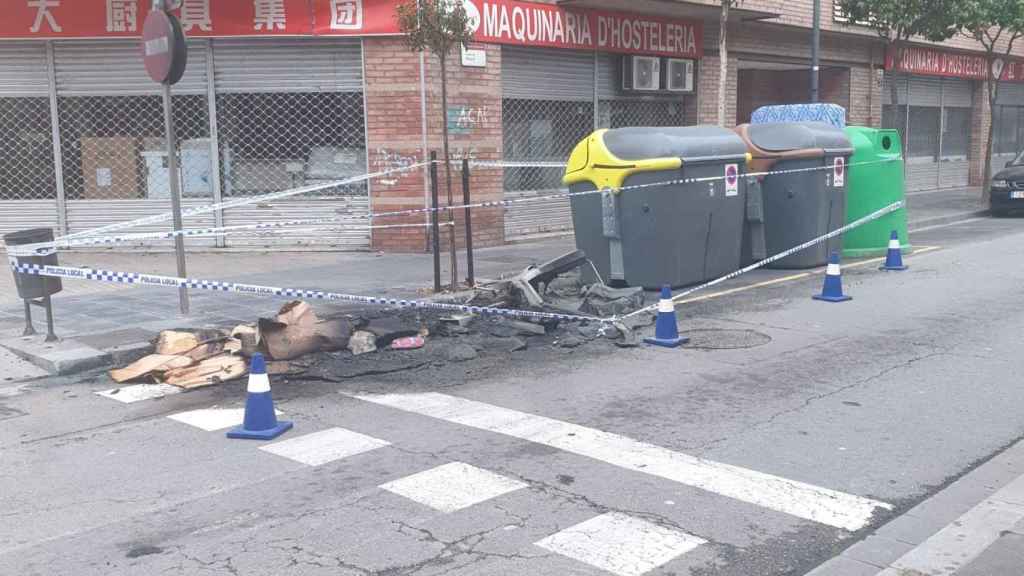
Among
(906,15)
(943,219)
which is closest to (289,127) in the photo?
(906,15)

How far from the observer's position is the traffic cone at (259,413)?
5.98 metres

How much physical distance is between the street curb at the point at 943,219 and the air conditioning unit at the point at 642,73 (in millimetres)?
5420

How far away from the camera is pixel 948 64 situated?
26875 millimetres

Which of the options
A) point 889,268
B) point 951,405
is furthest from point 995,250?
point 951,405

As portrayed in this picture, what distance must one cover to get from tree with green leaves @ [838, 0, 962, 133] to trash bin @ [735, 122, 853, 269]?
25.4ft

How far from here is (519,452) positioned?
5.71m

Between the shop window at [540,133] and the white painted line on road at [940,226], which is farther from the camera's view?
the white painted line on road at [940,226]

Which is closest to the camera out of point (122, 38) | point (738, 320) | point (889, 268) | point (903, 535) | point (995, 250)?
point (903, 535)

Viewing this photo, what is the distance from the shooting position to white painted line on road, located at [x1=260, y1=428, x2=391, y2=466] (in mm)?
5664

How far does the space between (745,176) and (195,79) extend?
7838 millimetres

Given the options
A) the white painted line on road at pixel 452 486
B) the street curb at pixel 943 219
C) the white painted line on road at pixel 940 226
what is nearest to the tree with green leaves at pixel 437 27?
the white painted line on road at pixel 452 486

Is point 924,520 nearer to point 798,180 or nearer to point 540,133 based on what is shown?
point 798,180

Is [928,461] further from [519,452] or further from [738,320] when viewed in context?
[738,320]

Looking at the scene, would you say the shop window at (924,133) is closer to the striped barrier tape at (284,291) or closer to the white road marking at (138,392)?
the striped barrier tape at (284,291)
